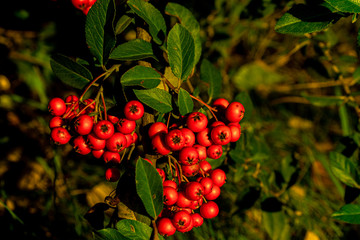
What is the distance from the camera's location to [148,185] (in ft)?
1.90

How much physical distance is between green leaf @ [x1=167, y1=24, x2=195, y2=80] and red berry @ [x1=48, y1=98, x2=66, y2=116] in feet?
0.91

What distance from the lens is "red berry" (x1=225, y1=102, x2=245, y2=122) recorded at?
0.65m

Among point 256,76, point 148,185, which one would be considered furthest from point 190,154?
point 256,76

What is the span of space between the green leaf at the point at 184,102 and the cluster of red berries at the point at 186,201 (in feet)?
0.55

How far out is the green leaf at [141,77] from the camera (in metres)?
0.59

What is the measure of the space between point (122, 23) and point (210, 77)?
1.05ft

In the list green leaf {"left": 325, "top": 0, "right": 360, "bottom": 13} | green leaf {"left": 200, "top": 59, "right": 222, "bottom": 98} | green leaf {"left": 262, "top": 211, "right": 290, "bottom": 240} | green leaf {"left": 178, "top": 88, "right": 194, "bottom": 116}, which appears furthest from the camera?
green leaf {"left": 262, "top": 211, "right": 290, "bottom": 240}

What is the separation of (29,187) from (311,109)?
236cm

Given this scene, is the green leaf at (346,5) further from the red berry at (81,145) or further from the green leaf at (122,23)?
the red berry at (81,145)

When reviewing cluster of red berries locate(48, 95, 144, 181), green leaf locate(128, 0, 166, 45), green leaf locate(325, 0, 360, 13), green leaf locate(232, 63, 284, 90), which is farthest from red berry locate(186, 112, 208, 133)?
green leaf locate(232, 63, 284, 90)

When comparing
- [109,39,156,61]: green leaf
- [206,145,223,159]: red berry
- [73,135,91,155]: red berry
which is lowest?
[73,135,91,155]: red berry

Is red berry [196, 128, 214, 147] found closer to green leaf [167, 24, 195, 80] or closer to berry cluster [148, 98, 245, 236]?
berry cluster [148, 98, 245, 236]

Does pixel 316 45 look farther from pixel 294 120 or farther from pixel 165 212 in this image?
pixel 294 120

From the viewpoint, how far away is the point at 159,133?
619 millimetres
